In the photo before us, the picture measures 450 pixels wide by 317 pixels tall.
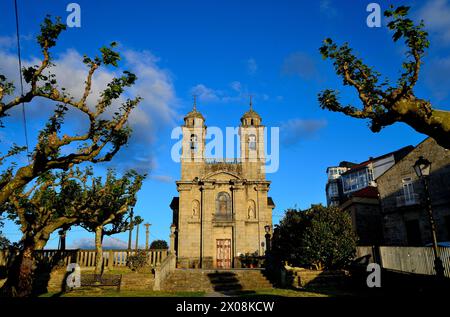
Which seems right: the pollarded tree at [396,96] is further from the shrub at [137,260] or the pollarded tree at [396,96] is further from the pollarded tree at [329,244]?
the shrub at [137,260]

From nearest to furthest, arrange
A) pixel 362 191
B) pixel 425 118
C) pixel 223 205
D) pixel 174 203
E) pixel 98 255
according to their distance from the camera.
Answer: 1. pixel 425 118
2. pixel 98 255
3. pixel 223 205
4. pixel 362 191
5. pixel 174 203

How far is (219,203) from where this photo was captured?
117 feet

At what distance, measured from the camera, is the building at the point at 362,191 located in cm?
3297

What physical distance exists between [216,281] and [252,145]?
20739mm

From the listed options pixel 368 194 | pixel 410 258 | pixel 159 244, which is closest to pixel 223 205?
pixel 159 244

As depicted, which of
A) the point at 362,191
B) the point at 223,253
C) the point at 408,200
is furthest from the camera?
the point at 362,191

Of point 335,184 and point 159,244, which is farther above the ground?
point 335,184

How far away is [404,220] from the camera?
28.5 metres

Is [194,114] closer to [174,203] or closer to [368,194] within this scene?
[174,203]

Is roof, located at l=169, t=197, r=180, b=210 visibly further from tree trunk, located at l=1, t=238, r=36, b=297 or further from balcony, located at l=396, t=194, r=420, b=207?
tree trunk, located at l=1, t=238, r=36, b=297

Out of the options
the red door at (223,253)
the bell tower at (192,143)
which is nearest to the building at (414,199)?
the red door at (223,253)

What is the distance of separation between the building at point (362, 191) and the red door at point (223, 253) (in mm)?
12885

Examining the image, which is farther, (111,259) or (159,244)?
(159,244)
